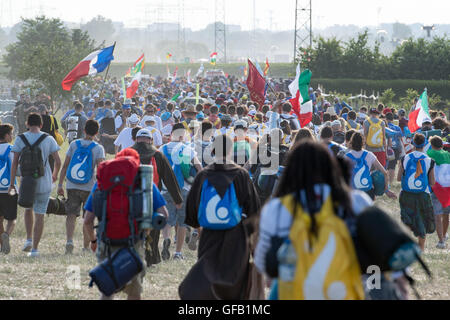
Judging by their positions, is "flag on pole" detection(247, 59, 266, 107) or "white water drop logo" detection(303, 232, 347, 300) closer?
"white water drop logo" detection(303, 232, 347, 300)

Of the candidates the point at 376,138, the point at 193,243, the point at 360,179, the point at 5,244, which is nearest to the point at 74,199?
the point at 5,244

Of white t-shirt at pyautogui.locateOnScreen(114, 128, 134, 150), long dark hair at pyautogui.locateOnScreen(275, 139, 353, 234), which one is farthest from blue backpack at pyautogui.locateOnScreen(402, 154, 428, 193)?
long dark hair at pyautogui.locateOnScreen(275, 139, 353, 234)

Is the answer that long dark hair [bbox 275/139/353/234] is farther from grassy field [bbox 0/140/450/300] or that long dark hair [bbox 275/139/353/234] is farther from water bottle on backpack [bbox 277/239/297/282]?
grassy field [bbox 0/140/450/300]

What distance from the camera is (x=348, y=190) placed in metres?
3.92

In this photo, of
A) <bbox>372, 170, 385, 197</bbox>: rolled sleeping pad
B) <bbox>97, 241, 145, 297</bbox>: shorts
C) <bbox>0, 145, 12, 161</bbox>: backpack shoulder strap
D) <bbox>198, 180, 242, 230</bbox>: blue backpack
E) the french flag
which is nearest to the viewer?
<bbox>97, 241, 145, 297</bbox>: shorts

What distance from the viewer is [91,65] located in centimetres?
1670

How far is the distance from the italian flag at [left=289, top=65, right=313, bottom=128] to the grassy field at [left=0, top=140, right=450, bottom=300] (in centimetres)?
346

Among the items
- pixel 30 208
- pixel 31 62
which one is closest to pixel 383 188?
pixel 30 208

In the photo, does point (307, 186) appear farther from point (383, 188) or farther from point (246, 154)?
point (246, 154)

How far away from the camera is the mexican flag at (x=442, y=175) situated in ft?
35.4

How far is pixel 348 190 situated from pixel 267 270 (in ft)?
2.01

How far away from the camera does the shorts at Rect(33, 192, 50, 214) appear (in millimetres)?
9734

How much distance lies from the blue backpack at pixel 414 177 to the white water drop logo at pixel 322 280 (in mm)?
6510

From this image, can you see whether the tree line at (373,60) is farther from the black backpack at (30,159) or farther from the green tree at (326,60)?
the black backpack at (30,159)
